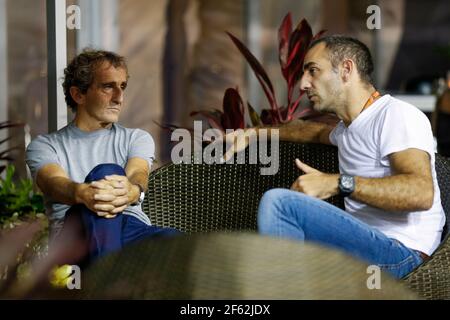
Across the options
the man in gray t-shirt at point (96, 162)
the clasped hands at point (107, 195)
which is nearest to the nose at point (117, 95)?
the man in gray t-shirt at point (96, 162)

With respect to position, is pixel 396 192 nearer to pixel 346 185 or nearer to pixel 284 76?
pixel 346 185

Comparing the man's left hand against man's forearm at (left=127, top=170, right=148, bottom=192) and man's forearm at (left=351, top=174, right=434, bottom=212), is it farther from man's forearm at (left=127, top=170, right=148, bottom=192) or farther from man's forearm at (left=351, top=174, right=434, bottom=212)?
man's forearm at (left=127, top=170, right=148, bottom=192)

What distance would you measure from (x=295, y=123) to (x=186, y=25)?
4.36 m

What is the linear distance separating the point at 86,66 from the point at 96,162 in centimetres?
35

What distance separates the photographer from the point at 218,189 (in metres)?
3.33

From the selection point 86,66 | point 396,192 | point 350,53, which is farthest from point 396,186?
point 86,66

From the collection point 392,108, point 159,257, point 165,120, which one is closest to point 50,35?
point 392,108

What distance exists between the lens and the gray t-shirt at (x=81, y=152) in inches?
118

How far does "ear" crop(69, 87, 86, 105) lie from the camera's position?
3.14 m

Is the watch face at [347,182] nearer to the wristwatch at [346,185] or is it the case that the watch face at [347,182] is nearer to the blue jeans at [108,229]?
the wristwatch at [346,185]

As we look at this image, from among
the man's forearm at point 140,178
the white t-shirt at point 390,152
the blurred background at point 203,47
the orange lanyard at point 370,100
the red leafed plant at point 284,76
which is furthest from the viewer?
the blurred background at point 203,47

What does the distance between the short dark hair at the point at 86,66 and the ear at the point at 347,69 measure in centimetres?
76

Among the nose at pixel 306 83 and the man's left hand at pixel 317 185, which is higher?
the nose at pixel 306 83
